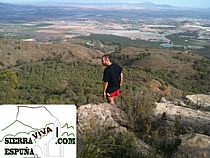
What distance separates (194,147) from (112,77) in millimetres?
3170

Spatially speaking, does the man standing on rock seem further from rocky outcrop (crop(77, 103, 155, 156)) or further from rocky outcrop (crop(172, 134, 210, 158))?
rocky outcrop (crop(172, 134, 210, 158))

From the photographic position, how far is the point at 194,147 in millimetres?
5156

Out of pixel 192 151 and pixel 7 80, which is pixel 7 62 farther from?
pixel 192 151

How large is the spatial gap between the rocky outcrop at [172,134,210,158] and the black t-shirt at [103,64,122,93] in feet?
9.41

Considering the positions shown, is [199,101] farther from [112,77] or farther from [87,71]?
[87,71]

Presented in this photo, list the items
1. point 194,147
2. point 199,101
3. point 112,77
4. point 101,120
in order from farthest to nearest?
point 199,101
point 112,77
point 101,120
point 194,147

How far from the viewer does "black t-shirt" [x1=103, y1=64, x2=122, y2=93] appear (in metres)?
8.05

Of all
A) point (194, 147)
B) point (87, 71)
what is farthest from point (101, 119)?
point (87, 71)

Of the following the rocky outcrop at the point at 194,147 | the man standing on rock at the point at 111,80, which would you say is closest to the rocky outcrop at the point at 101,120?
the rocky outcrop at the point at 194,147

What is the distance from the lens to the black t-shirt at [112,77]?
8055 millimetres

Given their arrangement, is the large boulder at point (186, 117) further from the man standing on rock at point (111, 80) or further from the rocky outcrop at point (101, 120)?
the man standing on rock at point (111, 80)

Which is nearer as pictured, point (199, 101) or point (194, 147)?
point (194, 147)

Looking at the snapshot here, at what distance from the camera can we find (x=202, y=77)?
1676 inches

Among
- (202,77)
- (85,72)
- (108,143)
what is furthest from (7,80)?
(108,143)
